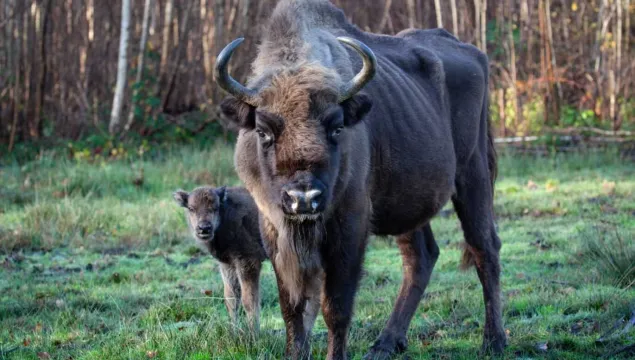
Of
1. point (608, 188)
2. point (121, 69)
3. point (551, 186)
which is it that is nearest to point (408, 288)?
point (608, 188)

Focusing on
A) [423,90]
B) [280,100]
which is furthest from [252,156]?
[423,90]

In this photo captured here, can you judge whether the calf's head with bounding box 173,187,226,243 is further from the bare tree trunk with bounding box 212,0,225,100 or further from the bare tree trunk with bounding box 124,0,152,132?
the bare tree trunk with bounding box 212,0,225,100

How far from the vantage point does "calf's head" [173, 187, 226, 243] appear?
8836 millimetres

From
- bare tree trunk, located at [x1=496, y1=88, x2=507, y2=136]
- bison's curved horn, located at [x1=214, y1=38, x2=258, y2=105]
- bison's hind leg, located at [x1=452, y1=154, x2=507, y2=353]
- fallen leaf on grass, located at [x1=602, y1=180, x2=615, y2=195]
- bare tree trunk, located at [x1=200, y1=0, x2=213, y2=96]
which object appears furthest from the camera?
bare tree trunk, located at [x1=200, y1=0, x2=213, y2=96]

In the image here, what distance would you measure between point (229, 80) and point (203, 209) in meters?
3.80

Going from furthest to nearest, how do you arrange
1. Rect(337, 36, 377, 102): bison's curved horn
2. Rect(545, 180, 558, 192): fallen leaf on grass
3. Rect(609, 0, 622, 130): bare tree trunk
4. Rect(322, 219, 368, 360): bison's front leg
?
Rect(609, 0, 622, 130): bare tree trunk, Rect(545, 180, 558, 192): fallen leaf on grass, Rect(322, 219, 368, 360): bison's front leg, Rect(337, 36, 377, 102): bison's curved horn

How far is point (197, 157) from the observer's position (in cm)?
1602

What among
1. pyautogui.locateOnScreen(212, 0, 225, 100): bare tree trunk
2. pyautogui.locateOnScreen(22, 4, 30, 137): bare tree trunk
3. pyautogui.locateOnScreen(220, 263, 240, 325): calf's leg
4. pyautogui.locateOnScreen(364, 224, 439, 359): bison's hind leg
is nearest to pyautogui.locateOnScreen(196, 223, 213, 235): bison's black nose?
pyautogui.locateOnScreen(220, 263, 240, 325): calf's leg

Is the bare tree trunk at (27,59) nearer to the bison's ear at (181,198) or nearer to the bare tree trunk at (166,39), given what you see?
the bare tree trunk at (166,39)

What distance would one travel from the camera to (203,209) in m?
9.13

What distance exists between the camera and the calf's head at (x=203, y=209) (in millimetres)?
8836

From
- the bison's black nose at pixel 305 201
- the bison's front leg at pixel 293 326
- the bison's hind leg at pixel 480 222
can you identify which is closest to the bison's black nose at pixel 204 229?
the bison's hind leg at pixel 480 222

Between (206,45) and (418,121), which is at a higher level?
(418,121)

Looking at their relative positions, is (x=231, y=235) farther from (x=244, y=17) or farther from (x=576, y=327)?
(x=244, y=17)
